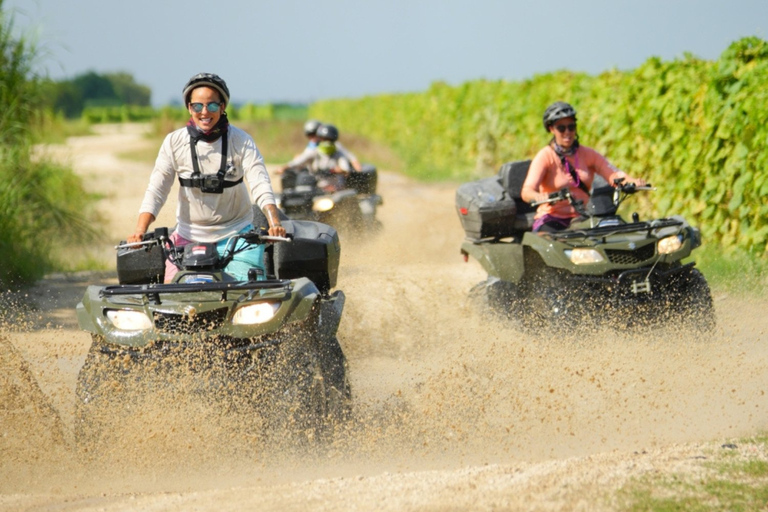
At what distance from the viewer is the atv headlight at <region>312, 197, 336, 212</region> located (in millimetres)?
13461

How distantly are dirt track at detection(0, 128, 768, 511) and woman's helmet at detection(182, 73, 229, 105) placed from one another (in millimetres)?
1659

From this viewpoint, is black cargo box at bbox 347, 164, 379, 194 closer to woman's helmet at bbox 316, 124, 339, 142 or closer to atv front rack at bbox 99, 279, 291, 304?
woman's helmet at bbox 316, 124, 339, 142

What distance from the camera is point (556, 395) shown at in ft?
22.5

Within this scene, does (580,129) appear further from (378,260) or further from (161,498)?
(161,498)

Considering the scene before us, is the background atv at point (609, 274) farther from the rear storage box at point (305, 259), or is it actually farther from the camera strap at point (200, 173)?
the camera strap at point (200, 173)

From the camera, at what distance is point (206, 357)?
5594 millimetres

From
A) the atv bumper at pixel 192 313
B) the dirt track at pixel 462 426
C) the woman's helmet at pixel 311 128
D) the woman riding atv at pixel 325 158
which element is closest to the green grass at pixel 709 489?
the dirt track at pixel 462 426

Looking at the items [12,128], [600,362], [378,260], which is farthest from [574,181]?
[12,128]

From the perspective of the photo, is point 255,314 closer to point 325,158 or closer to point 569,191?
point 569,191

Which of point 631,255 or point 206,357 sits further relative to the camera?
point 631,255

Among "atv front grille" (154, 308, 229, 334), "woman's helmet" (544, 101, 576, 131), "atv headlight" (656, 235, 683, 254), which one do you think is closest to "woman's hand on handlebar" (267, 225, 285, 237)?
"atv front grille" (154, 308, 229, 334)

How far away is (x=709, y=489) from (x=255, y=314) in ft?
7.77

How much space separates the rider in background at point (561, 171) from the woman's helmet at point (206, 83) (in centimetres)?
355

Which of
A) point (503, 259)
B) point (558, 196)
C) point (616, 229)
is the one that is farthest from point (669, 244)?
point (503, 259)
